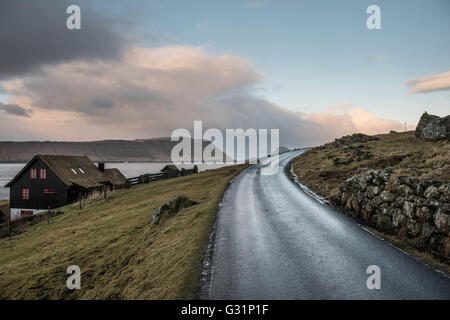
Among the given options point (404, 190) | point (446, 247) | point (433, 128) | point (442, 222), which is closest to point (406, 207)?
point (404, 190)

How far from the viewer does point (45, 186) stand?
37.8 metres

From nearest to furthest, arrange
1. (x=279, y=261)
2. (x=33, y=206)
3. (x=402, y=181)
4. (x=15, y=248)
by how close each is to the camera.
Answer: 1. (x=279, y=261)
2. (x=402, y=181)
3. (x=15, y=248)
4. (x=33, y=206)

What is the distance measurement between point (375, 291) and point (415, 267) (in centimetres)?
211

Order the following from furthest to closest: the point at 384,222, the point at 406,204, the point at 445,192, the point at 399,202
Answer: the point at 384,222 < the point at 399,202 < the point at 406,204 < the point at 445,192

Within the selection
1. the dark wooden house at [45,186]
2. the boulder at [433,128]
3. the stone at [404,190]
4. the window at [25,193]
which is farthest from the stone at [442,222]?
the window at [25,193]

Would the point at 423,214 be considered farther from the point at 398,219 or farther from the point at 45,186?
the point at 45,186

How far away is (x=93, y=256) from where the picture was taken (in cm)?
1172

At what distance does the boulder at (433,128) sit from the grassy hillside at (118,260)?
23.8 m

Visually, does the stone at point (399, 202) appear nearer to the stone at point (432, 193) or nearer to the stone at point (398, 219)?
the stone at point (398, 219)

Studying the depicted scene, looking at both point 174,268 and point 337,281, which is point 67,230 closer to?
point 174,268

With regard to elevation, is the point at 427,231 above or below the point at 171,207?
above

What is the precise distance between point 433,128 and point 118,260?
3106 cm

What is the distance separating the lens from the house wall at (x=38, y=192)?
37.0 meters
